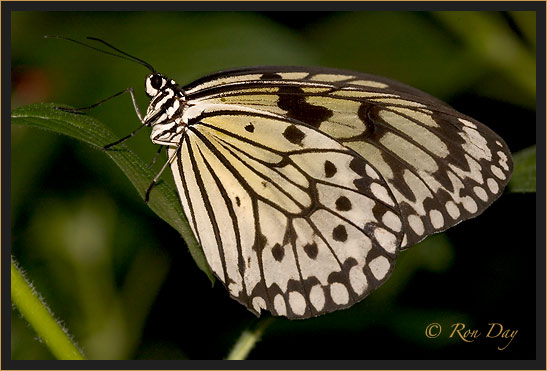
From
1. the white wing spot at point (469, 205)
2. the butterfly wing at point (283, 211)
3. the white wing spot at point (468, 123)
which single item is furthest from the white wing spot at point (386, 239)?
the white wing spot at point (468, 123)

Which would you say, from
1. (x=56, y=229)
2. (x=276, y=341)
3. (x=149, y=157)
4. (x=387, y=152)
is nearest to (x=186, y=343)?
(x=276, y=341)

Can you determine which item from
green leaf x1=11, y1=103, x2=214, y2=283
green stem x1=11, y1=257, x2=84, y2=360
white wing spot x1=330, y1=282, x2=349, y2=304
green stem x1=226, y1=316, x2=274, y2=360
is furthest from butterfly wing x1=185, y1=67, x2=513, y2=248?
green stem x1=11, y1=257, x2=84, y2=360

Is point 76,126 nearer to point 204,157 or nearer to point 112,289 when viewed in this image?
point 204,157

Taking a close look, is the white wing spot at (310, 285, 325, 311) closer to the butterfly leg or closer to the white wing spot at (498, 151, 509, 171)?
the butterfly leg

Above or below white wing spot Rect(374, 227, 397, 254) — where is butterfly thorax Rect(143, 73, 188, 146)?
above

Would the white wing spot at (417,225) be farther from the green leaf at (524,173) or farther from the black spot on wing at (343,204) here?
the green leaf at (524,173)

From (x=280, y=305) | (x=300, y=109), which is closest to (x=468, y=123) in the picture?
(x=300, y=109)
